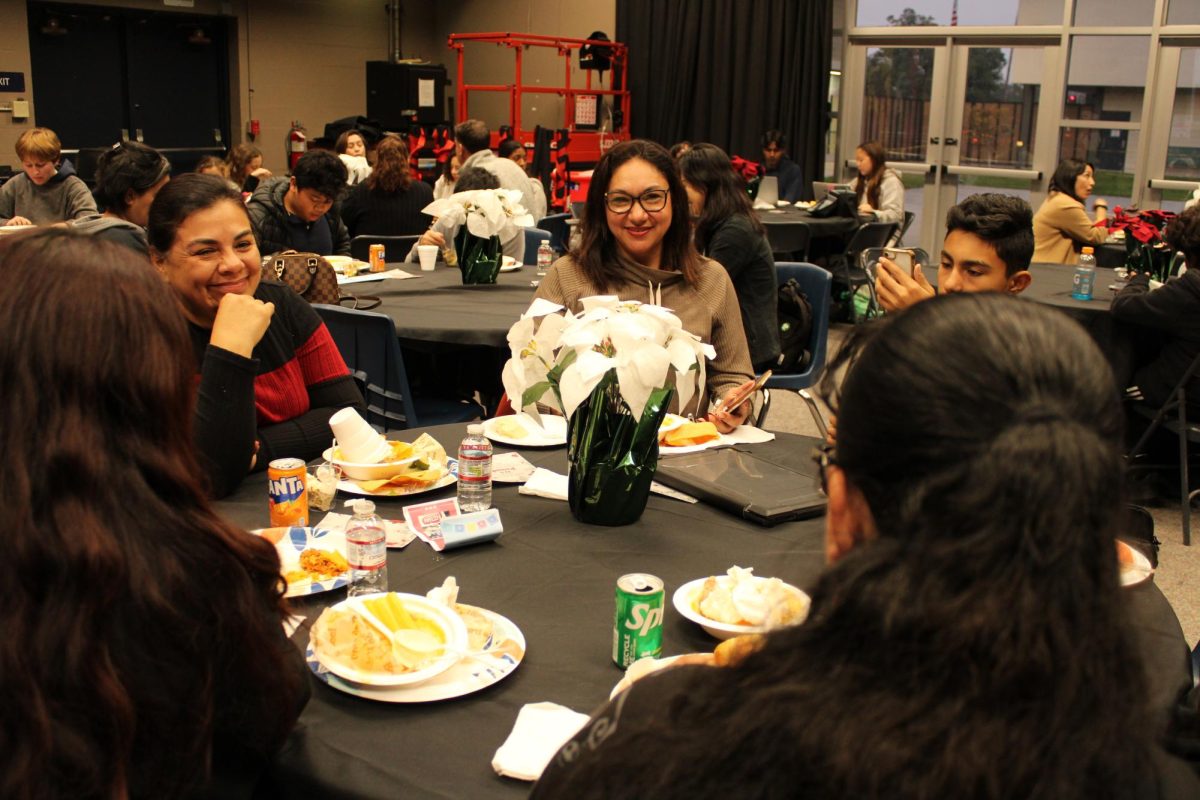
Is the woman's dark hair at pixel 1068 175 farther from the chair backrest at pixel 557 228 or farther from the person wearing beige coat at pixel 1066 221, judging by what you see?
the chair backrest at pixel 557 228

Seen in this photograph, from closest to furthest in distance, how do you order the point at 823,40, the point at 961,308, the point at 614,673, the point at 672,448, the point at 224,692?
the point at 961,308 < the point at 224,692 < the point at 614,673 < the point at 672,448 < the point at 823,40

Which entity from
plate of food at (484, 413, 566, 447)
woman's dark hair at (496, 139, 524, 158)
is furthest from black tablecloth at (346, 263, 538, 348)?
woman's dark hair at (496, 139, 524, 158)

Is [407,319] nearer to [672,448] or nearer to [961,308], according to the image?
[672,448]

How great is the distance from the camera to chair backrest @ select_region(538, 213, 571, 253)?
673 cm

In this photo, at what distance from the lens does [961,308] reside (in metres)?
0.82

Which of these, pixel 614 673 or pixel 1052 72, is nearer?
pixel 614 673

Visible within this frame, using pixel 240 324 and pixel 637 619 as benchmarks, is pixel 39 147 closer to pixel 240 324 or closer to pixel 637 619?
pixel 240 324

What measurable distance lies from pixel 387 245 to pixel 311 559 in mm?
3934

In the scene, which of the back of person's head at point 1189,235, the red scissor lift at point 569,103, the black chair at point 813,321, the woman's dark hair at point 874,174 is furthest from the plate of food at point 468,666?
the red scissor lift at point 569,103

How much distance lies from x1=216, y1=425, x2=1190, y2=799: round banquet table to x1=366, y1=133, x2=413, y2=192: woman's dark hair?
3.64m

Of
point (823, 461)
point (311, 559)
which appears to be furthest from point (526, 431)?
point (823, 461)

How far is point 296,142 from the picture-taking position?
1067 centimetres

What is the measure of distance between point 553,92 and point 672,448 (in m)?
9.19

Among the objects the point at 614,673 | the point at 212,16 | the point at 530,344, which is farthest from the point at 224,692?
the point at 212,16
